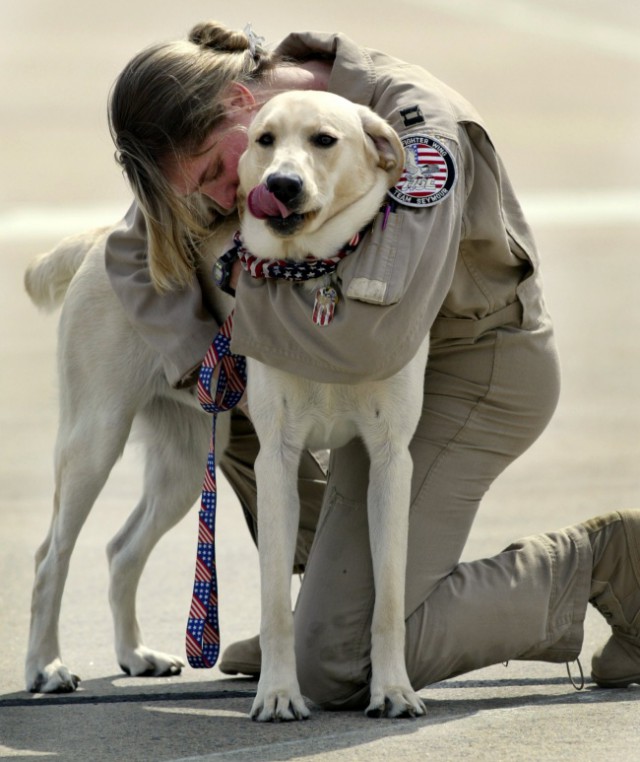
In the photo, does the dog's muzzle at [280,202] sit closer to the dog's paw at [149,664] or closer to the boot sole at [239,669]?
the boot sole at [239,669]

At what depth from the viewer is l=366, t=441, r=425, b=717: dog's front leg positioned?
287 centimetres

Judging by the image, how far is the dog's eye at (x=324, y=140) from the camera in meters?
2.87

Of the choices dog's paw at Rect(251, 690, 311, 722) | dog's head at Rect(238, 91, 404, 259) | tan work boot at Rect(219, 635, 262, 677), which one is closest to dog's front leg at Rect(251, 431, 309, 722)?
dog's paw at Rect(251, 690, 311, 722)

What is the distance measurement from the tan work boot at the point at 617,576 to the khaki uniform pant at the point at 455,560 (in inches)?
1.6

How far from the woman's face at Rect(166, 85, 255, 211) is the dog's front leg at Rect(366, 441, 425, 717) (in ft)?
2.48

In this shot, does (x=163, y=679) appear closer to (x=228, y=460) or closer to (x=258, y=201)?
(x=228, y=460)

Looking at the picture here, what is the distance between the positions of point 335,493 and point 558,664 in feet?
2.65

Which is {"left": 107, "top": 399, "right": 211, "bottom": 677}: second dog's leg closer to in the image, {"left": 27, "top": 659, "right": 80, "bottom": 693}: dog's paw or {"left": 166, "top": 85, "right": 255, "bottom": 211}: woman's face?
{"left": 27, "top": 659, "right": 80, "bottom": 693}: dog's paw

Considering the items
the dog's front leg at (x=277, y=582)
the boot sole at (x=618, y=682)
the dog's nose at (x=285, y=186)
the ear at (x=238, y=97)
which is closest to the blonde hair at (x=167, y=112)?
the ear at (x=238, y=97)

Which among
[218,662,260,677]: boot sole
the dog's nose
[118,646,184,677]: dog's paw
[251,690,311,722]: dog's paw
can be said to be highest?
the dog's nose

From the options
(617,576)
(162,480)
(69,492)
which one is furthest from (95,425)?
(617,576)

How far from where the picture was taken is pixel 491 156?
3.17 metres

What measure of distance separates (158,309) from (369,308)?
32.9 inches

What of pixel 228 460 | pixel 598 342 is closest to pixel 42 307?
pixel 228 460
